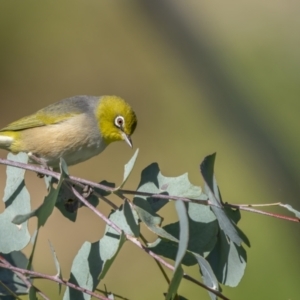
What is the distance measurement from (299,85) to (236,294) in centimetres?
291

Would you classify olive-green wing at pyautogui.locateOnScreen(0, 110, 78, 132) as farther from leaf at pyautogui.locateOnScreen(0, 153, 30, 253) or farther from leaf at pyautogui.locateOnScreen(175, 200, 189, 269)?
leaf at pyautogui.locateOnScreen(175, 200, 189, 269)

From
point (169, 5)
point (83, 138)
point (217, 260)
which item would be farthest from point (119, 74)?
point (217, 260)

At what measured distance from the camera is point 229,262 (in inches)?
63.1

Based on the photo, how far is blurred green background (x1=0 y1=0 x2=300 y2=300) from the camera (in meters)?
4.41

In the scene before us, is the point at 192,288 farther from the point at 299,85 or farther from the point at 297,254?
the point at 299,85

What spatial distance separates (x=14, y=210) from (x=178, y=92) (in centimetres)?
473

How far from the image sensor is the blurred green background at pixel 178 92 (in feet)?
14.5

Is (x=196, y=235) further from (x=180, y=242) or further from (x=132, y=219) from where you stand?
(x=180, y=242)

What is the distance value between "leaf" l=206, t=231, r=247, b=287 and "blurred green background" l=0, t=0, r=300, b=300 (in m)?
2.38

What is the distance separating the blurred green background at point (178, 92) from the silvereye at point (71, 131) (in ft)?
4.74

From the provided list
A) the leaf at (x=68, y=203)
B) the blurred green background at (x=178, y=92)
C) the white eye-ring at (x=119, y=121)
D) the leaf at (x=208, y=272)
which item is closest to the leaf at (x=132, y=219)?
the leaf at (x=208, y=272)

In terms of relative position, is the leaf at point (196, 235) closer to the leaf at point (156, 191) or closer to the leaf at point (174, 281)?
the leaf at point (156, 191)

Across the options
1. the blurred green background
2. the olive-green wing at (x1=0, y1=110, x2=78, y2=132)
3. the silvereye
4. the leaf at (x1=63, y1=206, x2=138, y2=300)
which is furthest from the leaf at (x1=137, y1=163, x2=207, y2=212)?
the blurred green background

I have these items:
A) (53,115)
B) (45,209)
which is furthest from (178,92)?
(45,209)
